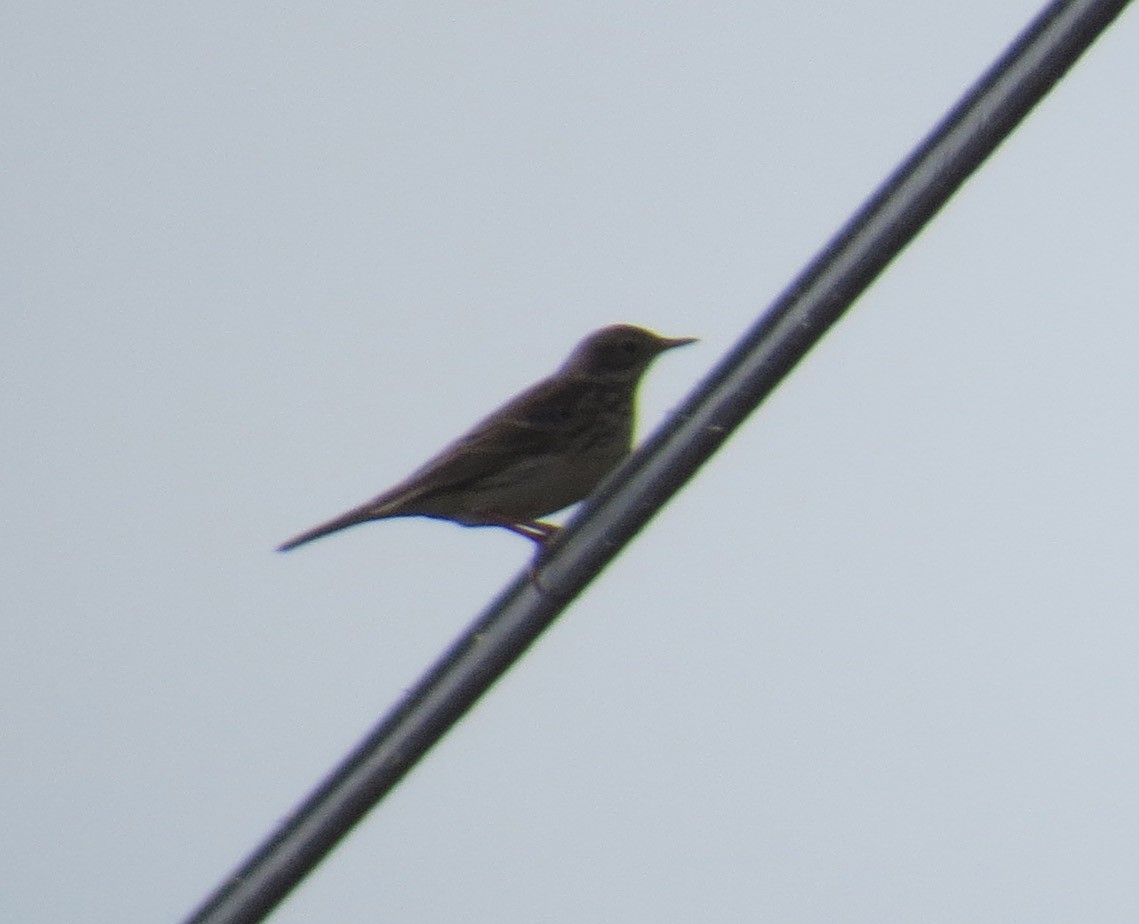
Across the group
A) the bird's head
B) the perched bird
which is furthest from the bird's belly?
the bird's head

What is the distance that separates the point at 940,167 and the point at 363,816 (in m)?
1.66

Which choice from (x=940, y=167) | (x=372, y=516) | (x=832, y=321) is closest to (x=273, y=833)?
(x=832, y=321)

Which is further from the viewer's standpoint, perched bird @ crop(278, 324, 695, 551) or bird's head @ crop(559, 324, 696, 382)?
bird's head @ crop(559, 324, 696, 382)

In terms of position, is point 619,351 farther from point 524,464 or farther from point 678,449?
point 678,449

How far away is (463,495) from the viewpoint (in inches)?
295

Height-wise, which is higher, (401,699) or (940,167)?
(940,167)

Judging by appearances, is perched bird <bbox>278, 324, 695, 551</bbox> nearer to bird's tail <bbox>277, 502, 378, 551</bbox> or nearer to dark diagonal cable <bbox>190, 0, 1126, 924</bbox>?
bird's tail <bbox>277, 502, 378, 551</bbox>

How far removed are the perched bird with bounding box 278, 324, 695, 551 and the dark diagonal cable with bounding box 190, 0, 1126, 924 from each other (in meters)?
3.11

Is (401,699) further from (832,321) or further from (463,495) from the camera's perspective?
(463,495)

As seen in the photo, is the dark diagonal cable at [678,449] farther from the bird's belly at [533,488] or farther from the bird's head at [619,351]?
the bird's head at [619,351]

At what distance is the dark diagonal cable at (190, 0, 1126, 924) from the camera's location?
352 centimetres

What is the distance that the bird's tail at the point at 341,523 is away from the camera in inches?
269

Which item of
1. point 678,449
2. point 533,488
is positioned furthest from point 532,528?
point 678,449

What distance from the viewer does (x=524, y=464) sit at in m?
7.48
